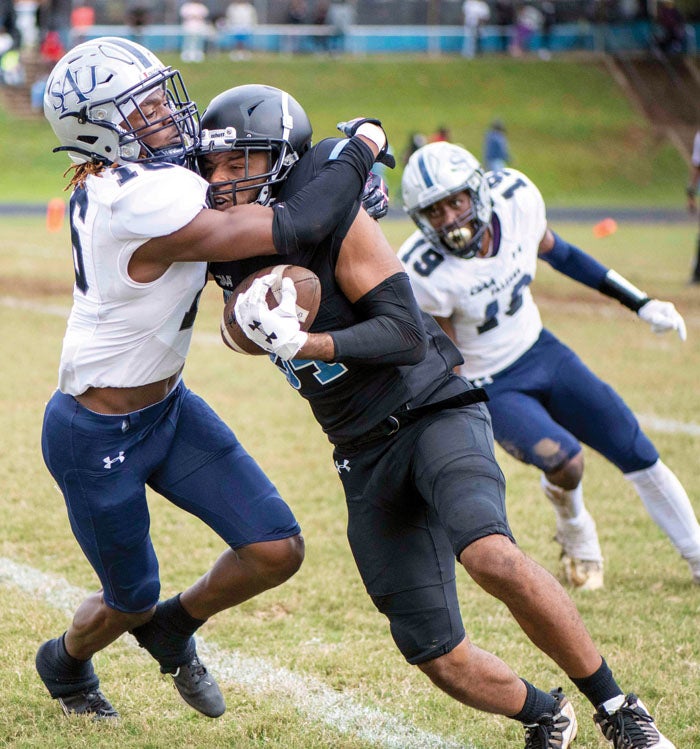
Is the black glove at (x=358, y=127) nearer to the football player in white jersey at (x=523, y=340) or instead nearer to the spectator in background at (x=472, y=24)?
the football player in white jersey at (x=523, y=340)

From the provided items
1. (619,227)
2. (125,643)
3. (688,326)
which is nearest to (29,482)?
(125,643)

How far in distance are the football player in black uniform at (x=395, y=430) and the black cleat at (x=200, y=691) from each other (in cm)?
67

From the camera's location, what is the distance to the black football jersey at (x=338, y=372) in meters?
3.04

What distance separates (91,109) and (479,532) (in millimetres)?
1574

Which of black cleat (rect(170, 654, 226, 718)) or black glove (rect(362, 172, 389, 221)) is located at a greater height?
Result: black glove (rect(362, 172, 389, 221))

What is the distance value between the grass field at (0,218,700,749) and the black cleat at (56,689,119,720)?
53mm

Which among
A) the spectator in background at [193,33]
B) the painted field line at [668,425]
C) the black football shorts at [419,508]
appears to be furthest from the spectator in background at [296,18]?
the black football shorts at [419,508]

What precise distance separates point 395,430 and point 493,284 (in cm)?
169

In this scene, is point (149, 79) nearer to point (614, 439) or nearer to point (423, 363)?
point (423, 363)

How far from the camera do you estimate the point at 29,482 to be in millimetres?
5797

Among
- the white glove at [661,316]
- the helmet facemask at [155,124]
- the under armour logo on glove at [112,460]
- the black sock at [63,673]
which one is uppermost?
the helmet facemask at [155,124]

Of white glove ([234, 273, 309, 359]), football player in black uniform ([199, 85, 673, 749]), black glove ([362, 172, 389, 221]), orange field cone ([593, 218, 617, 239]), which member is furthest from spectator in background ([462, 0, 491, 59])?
white glove ([234, 273, 309, 359])

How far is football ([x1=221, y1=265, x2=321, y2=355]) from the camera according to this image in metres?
2.88

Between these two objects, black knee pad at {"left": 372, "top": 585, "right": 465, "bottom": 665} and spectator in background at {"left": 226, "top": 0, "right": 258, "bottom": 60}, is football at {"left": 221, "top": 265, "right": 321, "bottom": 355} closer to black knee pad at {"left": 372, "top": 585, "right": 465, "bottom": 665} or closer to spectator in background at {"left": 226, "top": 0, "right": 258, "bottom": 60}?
black knee pad at {"left": 372, "top": 585, "right": 465, "bottom": 665}
